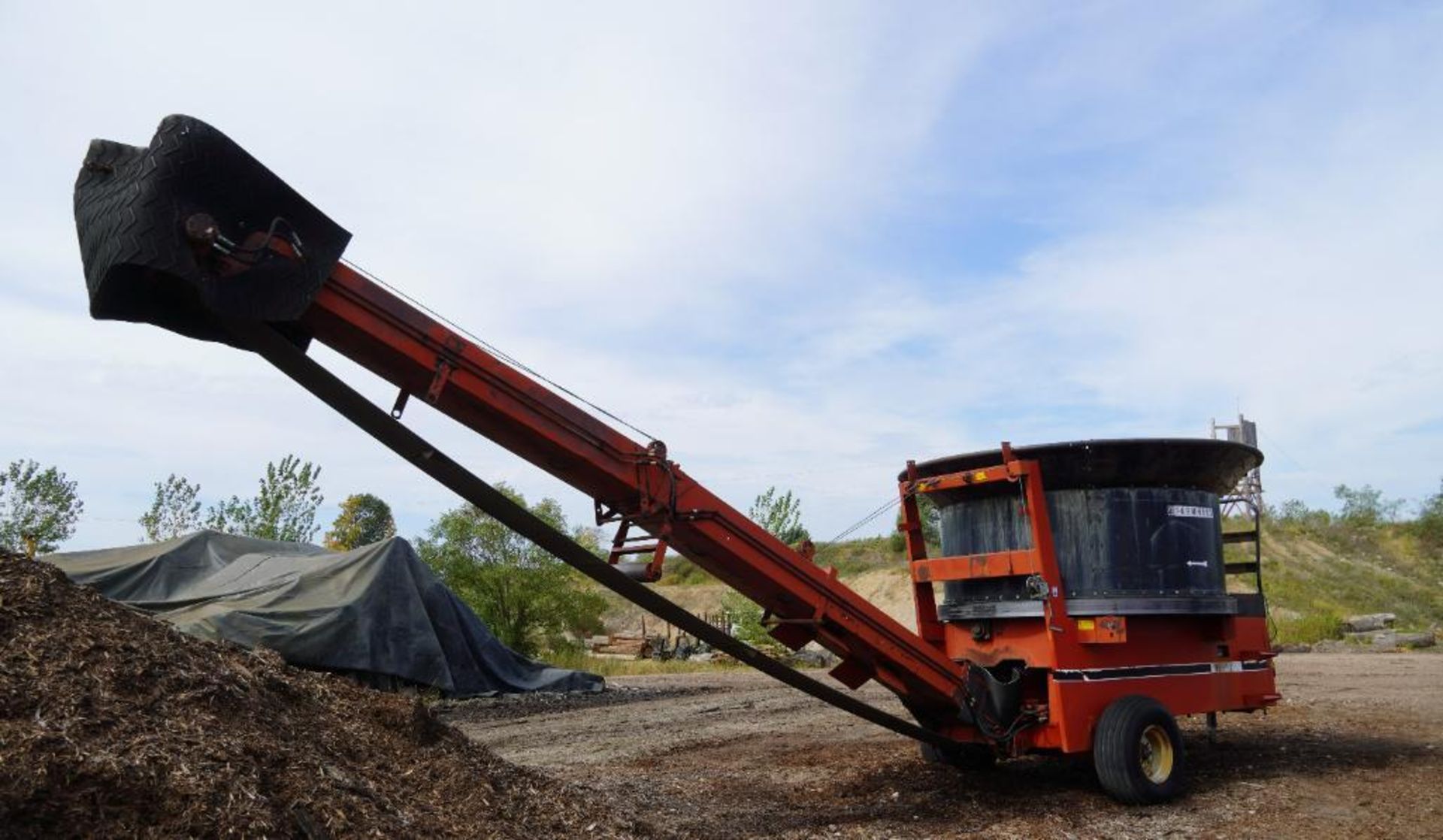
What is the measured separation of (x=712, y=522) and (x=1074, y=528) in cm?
278

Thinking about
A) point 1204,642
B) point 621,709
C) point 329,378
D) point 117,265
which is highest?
point 117,265

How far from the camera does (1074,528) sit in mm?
7430

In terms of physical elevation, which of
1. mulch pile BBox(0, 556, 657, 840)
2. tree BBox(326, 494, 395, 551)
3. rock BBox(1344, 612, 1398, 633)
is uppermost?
tree BBox(326, 494, 395, 551)

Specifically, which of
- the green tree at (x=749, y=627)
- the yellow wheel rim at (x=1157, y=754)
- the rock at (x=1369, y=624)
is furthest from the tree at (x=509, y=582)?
the rock at (x=1369, y=624)

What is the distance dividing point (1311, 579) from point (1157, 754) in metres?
36.0

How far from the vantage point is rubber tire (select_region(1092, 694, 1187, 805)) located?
682 cm

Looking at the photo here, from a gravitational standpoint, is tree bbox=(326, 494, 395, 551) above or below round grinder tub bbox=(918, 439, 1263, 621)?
above

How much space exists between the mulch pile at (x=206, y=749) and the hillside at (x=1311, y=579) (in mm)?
27123

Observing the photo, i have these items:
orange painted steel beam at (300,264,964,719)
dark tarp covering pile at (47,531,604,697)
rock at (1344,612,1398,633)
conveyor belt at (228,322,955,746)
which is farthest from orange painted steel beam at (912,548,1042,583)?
rock at (1344,612,1398,633)

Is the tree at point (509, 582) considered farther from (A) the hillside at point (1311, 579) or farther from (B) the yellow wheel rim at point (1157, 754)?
(B) the yellow wheel rim at point (1157, 754)

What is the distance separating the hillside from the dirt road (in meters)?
19.2

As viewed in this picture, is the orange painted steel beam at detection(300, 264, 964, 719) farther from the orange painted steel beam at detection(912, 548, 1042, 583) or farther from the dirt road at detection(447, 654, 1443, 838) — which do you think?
the dirt road at detection(447, 654, 1443, 838)

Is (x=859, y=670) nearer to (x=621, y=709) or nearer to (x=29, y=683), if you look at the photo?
(x=29, y=683)

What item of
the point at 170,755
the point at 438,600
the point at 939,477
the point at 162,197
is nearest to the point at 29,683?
the point at 170,755
